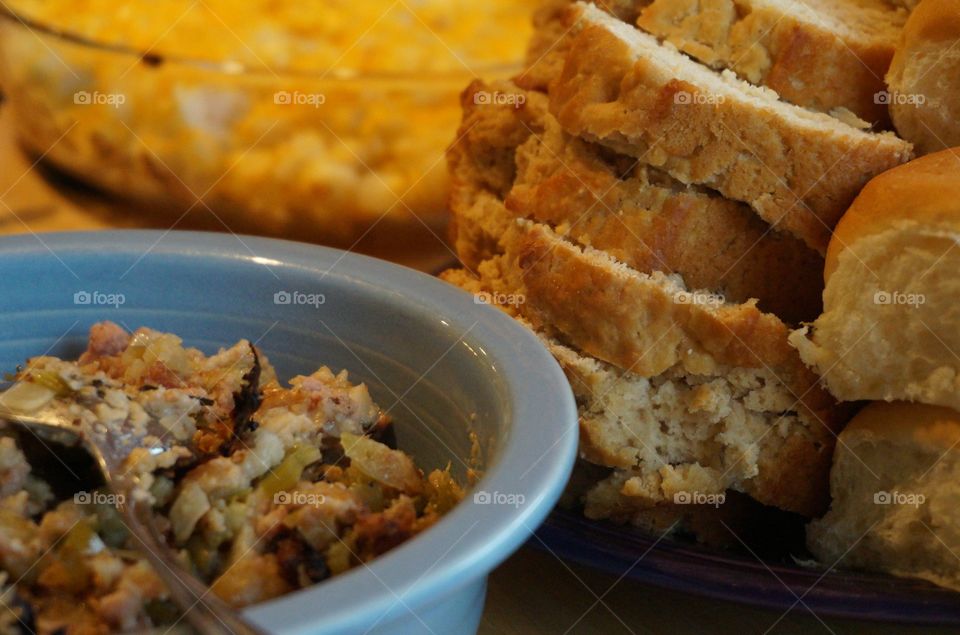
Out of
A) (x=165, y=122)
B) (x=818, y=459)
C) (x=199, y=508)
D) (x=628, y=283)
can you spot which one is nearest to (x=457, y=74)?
(x=165, y=122)

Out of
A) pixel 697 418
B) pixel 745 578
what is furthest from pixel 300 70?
pixel 745 578

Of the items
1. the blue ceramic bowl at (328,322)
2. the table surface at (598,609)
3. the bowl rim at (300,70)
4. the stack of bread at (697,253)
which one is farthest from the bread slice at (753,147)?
the bowl rim at (300,70)

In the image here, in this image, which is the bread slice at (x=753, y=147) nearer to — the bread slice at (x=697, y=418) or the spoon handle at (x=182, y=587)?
the bread slice at (x=697, y=418)

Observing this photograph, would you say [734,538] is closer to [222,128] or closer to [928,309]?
[928,309]

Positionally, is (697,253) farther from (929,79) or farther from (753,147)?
(929,79)

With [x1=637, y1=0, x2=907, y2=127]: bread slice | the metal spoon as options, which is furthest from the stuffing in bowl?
[x1=637, y1=0, x2=907, y2=127]: bread slice

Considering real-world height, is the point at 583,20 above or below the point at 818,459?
above
